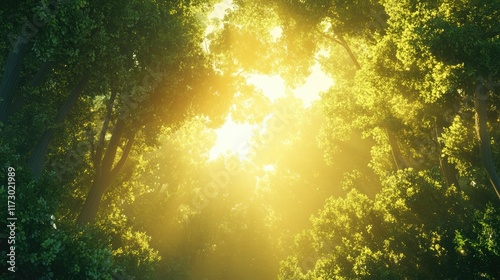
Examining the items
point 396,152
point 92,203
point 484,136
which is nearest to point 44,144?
point 92,203

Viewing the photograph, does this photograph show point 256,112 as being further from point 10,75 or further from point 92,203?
point 10,75

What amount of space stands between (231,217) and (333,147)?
23.0 meters

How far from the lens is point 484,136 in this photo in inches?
458

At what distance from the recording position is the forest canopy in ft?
34.5

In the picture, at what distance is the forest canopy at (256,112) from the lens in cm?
1051

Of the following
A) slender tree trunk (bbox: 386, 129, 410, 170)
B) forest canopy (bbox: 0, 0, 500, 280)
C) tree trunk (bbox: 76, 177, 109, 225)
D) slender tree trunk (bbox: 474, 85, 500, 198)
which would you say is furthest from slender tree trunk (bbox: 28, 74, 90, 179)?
slender tree trunk (bbox: 474, 85, 500, 198)

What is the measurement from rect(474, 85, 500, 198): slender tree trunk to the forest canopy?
0.05m

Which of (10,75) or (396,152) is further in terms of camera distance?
(396,152)

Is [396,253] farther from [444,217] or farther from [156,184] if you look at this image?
[156,184]

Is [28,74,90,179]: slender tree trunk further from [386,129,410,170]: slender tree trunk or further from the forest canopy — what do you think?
[386,129,410,170]: slender tree trunk

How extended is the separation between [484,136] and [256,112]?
13.6 meters

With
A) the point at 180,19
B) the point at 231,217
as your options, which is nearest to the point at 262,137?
the point at 231,217

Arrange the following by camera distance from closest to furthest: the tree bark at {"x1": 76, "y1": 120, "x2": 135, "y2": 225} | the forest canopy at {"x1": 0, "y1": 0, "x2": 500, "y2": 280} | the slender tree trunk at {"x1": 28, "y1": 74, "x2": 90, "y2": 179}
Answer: the forest canopy at {"x1": 0, "y1": 0, "x2": 500, "y2": 280} < the slender tree trunk at {"x1": 28, "y1": 74, "x2": 90, "y2": 179} < the tree bark at {"x1": 76, "y1": 120, "x2": 135, "y2": 225}

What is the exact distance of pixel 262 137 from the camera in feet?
195
